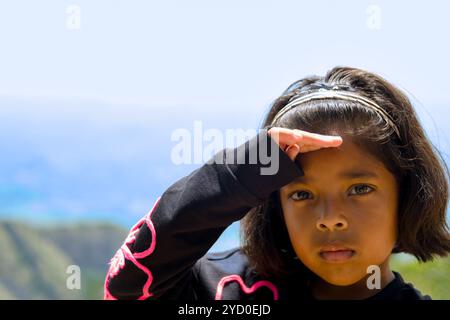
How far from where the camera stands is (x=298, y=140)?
4.39ft

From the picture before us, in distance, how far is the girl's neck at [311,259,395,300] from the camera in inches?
60.2

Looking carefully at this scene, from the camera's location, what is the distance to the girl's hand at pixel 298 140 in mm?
1326

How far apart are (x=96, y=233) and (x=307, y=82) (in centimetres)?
553

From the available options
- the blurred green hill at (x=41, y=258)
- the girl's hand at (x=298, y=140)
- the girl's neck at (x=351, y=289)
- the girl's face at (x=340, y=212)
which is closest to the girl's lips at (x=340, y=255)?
the girl's face at (x=340, y=212)

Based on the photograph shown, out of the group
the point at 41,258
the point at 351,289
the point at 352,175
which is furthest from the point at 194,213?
the point at 41,258

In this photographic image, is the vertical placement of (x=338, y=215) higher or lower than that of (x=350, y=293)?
higher

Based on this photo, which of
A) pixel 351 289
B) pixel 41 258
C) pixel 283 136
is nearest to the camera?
pixel 283 136

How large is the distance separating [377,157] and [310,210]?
7.6 inches

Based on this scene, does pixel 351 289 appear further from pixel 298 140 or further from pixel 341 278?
pixel 298 140

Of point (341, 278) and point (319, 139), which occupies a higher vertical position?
point (319, 139)

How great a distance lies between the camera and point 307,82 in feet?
5.37

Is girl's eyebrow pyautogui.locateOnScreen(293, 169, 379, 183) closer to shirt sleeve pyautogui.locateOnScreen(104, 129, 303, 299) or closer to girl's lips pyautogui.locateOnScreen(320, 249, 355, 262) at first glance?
shirt sleeve pyautogui.locateOnScreen(104, 129, 303, 299)
